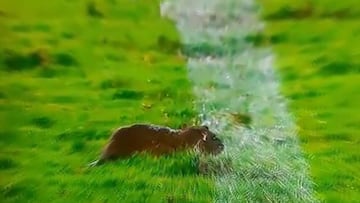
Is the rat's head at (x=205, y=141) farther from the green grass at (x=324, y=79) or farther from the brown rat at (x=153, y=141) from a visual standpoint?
the green grass at (x=324, y=79)

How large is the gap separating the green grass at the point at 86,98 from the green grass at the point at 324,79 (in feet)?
2.72

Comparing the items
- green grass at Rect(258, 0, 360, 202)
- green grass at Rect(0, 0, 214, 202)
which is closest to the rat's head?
green grass at Rect(0, 0, 214, 202)

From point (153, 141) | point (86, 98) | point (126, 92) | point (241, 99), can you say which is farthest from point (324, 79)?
point (153, 141)

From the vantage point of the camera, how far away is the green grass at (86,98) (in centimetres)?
583

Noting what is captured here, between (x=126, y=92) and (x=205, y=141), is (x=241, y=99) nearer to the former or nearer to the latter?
(x=126, y=92)

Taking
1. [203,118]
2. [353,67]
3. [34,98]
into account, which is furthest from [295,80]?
[34,98]

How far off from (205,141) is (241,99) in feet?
4.89

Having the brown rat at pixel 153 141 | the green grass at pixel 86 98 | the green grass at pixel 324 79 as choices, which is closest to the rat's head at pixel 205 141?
the brown rat at pixel 153 141

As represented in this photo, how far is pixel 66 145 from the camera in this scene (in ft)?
21.4

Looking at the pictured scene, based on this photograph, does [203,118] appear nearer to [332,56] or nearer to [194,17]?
[332,56]

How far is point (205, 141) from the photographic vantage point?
612cm

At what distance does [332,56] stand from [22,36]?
2.86 m

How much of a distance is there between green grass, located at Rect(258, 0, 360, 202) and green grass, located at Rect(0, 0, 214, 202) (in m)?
0.83

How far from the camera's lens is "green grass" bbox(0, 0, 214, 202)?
583 centimetres
